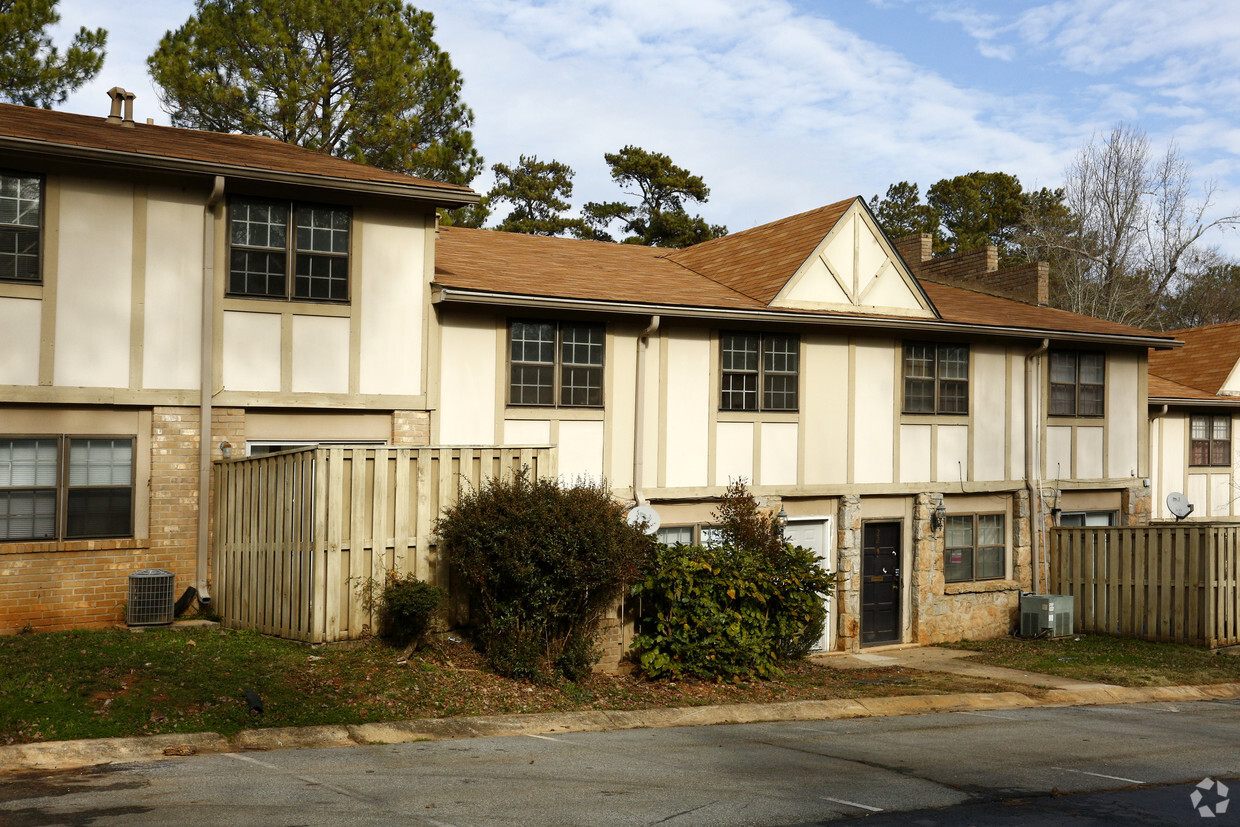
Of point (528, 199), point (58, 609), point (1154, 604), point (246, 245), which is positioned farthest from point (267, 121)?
point (1154, 604)

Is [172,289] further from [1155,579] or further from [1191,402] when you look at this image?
[1191,402]

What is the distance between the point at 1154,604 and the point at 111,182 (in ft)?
55.4

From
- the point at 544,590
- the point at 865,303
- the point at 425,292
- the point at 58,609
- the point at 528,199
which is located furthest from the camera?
the point at 528,199

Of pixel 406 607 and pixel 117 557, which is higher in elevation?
pixel 117 557

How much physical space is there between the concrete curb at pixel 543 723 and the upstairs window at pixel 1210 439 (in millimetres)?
9621

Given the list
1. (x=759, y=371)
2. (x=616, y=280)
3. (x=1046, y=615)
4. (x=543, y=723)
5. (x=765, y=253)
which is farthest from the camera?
(x=765, y=253)

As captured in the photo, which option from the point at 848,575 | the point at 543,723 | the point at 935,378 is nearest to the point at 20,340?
the point at 543,723

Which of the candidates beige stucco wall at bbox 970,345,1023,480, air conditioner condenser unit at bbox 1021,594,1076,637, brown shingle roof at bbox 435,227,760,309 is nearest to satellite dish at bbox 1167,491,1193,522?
air conditioner condenser unit at bbox 1021,594,1076,637

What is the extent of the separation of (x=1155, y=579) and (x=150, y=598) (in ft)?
50.4

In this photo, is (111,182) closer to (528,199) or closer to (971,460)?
(971,460)

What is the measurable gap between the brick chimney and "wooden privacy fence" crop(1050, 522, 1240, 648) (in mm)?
6639

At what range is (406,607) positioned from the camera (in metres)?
11.7

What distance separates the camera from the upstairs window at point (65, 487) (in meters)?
12.8

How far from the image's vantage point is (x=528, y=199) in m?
39.8
